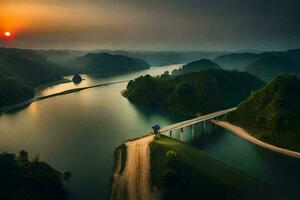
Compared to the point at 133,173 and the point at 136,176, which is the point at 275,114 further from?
the point at 136,176

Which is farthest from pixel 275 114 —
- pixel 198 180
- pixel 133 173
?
pixel 133 173

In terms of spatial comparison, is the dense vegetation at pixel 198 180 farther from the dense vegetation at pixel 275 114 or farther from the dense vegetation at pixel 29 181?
the dense vegetation at pixel 275 114

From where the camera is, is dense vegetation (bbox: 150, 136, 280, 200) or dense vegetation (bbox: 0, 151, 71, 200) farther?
dense vegetation (bbox: 150, 136, 280, 200)

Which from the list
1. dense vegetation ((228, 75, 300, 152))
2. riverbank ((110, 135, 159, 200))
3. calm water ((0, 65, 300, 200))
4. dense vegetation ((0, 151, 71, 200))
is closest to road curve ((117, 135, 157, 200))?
riverbank ((110, 135, 159, 200))

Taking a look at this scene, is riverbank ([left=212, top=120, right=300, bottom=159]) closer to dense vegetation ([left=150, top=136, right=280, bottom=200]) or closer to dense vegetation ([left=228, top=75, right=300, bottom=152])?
dense vegetation ([left=228, top=75, right=300, bottom=152])

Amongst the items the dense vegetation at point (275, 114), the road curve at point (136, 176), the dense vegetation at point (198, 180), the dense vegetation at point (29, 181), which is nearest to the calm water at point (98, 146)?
the dense vegetation at point (29, 181)

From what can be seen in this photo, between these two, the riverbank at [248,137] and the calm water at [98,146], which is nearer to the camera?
the calm water at [98,146]
